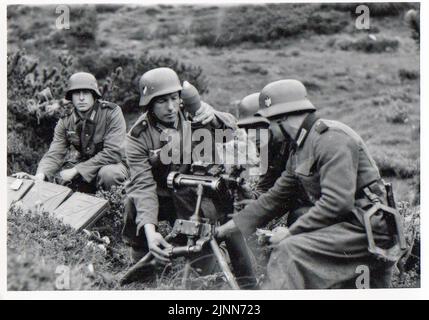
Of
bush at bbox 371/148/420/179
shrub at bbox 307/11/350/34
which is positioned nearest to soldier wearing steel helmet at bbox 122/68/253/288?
bush at bbox 371/148/420/179

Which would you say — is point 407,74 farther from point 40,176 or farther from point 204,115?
point 40,176

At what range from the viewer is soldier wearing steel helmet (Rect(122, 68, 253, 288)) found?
5219mm

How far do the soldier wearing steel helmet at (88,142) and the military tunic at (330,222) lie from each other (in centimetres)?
290

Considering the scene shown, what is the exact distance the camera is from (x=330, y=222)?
4.48m

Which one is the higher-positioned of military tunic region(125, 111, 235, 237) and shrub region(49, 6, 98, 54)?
shrub region(49, 6, 98, 54)

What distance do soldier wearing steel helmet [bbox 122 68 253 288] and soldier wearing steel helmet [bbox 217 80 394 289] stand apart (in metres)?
0.82

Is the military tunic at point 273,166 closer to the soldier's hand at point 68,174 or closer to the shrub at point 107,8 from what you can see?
the soldier's hand at point 68,174

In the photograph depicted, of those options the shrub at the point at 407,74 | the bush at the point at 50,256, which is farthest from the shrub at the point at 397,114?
the bush at the point at 50,256

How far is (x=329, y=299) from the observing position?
4.78 m

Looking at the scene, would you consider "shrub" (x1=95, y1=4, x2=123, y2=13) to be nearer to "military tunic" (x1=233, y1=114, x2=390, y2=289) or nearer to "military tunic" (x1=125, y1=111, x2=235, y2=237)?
"military tunic" (x1=125, y1=111, x2=235, y2=237)

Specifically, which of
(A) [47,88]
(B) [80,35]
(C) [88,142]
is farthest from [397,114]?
(B) [80,35]

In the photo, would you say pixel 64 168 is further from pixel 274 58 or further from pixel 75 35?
pixel 274 58

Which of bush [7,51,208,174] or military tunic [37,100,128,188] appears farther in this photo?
bush [7,51,208,174]
